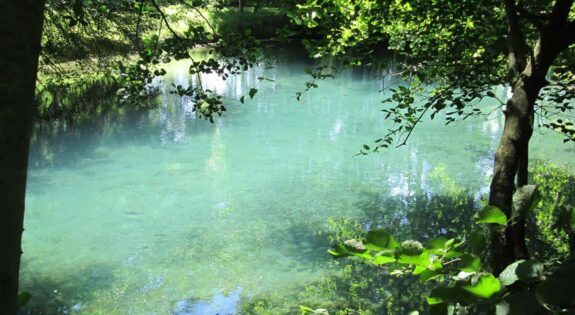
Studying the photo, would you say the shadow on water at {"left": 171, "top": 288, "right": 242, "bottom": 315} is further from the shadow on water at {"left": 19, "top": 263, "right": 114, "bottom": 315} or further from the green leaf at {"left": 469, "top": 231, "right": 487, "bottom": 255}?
the green leaf at {"left": 469, "top": 231, "right": 487, "bottom": 255}

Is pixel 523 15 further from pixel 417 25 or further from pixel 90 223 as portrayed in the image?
pixel 90 223

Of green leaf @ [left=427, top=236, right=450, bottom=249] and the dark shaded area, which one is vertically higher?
the dark shaded area

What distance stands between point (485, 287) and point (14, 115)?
2.22 feet

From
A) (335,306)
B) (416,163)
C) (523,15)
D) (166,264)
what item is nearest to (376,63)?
(523,15)

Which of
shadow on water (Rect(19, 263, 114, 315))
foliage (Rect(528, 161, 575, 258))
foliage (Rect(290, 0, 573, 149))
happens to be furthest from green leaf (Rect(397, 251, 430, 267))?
shadow on water (Rect(19, 263, 114, 315))

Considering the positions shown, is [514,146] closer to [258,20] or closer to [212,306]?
[212,306]

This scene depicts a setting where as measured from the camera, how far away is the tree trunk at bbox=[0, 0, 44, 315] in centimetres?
69

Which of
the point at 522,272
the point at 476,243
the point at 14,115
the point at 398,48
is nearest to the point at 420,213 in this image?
the point at 398,48

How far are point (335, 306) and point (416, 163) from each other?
479cm

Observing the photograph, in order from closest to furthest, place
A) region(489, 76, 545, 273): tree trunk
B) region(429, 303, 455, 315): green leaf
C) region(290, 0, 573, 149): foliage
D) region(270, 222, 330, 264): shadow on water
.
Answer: region(429, 303, 455, 315): green leaf, region(489, 76, 545, 273): tree trunk, region(290, 0, 573, 149): foliage, region(270, 222, 330, 264): shadow on water

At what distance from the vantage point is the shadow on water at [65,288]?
15.6 ft

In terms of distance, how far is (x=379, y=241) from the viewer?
0.78 meters

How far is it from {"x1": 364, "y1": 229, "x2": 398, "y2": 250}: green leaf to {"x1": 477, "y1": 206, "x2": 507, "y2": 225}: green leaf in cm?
13

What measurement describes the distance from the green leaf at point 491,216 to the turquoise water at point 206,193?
13.8 feet
